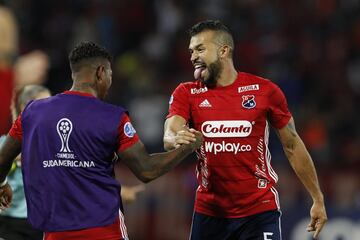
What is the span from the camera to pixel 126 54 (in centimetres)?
1608

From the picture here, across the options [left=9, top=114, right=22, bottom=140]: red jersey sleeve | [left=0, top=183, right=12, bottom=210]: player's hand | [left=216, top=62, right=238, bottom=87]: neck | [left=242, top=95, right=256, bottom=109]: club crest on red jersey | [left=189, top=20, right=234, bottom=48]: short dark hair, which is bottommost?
[left=0, top=183, right=12, bottom=210]: player's hand

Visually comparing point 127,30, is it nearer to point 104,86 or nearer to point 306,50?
point 306,50

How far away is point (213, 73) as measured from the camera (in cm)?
722

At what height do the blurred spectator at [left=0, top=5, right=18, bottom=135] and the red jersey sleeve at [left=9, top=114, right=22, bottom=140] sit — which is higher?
the blurred spectator at [left=0, top=5, right=18, bottom=135]

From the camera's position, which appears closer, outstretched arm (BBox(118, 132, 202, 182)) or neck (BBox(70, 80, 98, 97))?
outstretched arm (BBox(118, 132, 202, 182))

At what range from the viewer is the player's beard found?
23.6 ft

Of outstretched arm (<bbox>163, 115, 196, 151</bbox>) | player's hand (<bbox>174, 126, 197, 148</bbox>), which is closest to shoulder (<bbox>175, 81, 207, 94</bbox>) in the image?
outstretched arm (<bbox>163, 115, 196, 151</bbox>)

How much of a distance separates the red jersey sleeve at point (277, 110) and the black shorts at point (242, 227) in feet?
2.19

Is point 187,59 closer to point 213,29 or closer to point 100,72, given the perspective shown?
point 213,29

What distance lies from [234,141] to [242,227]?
2.11 feet

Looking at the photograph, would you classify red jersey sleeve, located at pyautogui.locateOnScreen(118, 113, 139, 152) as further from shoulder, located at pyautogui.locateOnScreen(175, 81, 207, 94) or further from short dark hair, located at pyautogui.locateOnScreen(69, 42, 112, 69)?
shoulder, located at pyautogui.locateOnScreen(175, 81, 207, 94)

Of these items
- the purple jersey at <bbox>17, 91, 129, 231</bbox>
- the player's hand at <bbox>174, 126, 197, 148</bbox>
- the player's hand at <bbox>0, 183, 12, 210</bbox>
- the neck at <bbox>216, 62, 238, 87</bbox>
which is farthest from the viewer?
the neck at <bbox>216, 62, 238, 87</bbox>

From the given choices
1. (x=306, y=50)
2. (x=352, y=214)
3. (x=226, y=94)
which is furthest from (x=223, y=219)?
(x=306, y=50)

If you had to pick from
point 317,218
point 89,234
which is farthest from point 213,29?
point 89,234
